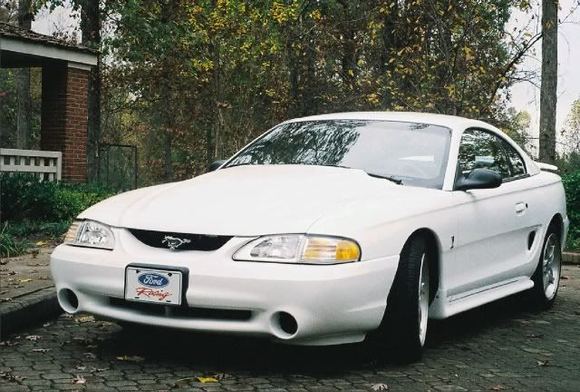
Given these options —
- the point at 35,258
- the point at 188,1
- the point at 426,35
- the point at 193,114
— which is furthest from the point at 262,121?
the point at 35,258

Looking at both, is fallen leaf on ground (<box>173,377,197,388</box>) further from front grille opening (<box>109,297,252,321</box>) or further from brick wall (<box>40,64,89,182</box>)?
A: brick wall (<box>40,64,89,182</box>)

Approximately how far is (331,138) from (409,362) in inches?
69.7

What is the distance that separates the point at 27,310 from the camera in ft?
20.8

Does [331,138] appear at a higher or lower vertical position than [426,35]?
lower

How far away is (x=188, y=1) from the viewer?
94.4ft

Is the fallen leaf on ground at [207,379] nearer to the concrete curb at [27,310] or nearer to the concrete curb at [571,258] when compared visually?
the concrete curb at [27,310]

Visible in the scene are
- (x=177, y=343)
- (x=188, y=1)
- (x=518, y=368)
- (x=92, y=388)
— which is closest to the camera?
(x=92, y=388)

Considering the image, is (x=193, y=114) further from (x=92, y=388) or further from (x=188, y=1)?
(x=92, y=388)

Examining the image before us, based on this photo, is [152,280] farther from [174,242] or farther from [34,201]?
[34,201]

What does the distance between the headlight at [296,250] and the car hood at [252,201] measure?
0.16ft

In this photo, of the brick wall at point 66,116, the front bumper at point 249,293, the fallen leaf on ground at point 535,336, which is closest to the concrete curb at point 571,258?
the fallen leaf on ground at point 535,336

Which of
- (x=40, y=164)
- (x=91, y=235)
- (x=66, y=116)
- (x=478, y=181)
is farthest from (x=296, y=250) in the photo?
(x=66, y=116)

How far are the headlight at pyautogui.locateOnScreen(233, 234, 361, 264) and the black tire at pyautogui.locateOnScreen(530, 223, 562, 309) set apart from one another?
327 cm

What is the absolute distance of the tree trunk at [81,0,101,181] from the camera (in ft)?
82.6
